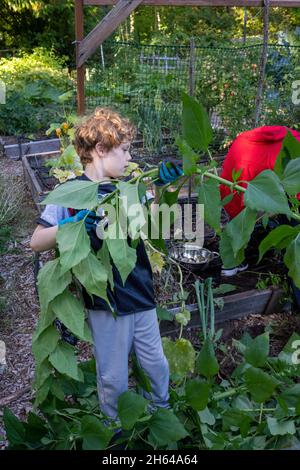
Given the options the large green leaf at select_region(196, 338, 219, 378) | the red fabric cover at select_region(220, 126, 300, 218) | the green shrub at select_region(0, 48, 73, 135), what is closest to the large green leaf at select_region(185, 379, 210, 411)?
the large green leaf at select_region(196, 338, 219, 378)

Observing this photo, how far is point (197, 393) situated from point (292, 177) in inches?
34.3

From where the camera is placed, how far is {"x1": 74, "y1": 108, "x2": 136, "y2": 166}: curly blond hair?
1.94 metres

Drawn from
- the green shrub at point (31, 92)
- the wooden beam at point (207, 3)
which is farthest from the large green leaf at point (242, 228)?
the green shrub at point (31, 92)

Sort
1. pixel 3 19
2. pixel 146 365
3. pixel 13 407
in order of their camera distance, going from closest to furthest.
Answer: pixel 146 365 < pixel 13 407 < pixel 3 19

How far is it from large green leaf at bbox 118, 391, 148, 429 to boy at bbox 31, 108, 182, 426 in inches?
10.2

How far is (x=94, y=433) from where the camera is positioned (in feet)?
5.61

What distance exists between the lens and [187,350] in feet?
7.81

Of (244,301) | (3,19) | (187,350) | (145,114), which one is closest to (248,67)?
(145,114)

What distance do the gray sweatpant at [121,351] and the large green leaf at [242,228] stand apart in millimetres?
742

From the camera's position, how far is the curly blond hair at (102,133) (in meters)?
1.94

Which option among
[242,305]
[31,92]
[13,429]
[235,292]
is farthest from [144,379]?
[31,92]

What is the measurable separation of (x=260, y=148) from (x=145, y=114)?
254cm

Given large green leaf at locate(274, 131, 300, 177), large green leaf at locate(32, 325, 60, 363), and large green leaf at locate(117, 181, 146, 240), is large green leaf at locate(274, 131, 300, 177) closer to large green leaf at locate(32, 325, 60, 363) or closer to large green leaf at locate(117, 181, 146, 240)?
large green leaf at locate(117, 181, 146, 240)
